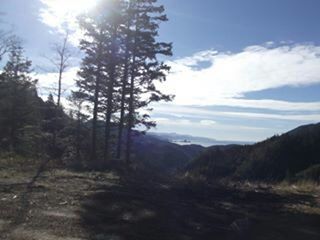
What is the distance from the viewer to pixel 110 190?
12898 millimetres

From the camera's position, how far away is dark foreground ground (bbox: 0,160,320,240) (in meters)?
8.34

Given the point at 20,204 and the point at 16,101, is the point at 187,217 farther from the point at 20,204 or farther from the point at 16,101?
the point at 16,101

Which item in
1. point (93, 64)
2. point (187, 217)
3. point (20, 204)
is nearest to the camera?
point (187, 217)

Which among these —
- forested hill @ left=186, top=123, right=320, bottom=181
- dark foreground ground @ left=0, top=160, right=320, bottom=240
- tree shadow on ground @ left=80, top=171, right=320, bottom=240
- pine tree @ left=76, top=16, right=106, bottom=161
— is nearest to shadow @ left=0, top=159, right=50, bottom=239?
dark foreground ground @ left=0, top=160, right=320, bottom=240

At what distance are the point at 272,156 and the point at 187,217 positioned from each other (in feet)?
377

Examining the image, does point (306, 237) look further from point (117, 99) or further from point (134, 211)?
point (117, 99)

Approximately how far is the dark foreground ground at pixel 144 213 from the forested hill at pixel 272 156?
3322 inches

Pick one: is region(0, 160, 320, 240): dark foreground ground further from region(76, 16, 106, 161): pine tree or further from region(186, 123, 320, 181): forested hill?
region(186, 123, 320, 181): forested hill

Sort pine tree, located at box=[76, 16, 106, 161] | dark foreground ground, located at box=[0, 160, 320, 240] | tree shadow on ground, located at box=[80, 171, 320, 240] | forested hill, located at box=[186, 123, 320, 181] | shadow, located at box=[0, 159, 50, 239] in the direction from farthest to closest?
forested hill, located at box=[186, 123, 320, 181]
pine tree, located at box=[76, 16, 106, 161]
tree shadow on ground, located at box=[80, 171, 320, 240]
dark foreground ground, located at box=[0, 160, 320, 240]
shadow, located at box=[0, 159, 50, 239]

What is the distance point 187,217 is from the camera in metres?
9.83

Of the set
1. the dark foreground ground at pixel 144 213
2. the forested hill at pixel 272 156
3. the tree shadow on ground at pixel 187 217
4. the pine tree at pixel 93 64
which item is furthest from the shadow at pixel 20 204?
the forested hill at pixel 272 156

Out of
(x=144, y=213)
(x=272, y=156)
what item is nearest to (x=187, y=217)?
(x=144, y=213)

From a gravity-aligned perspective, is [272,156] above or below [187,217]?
above

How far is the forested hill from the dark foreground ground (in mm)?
84376
